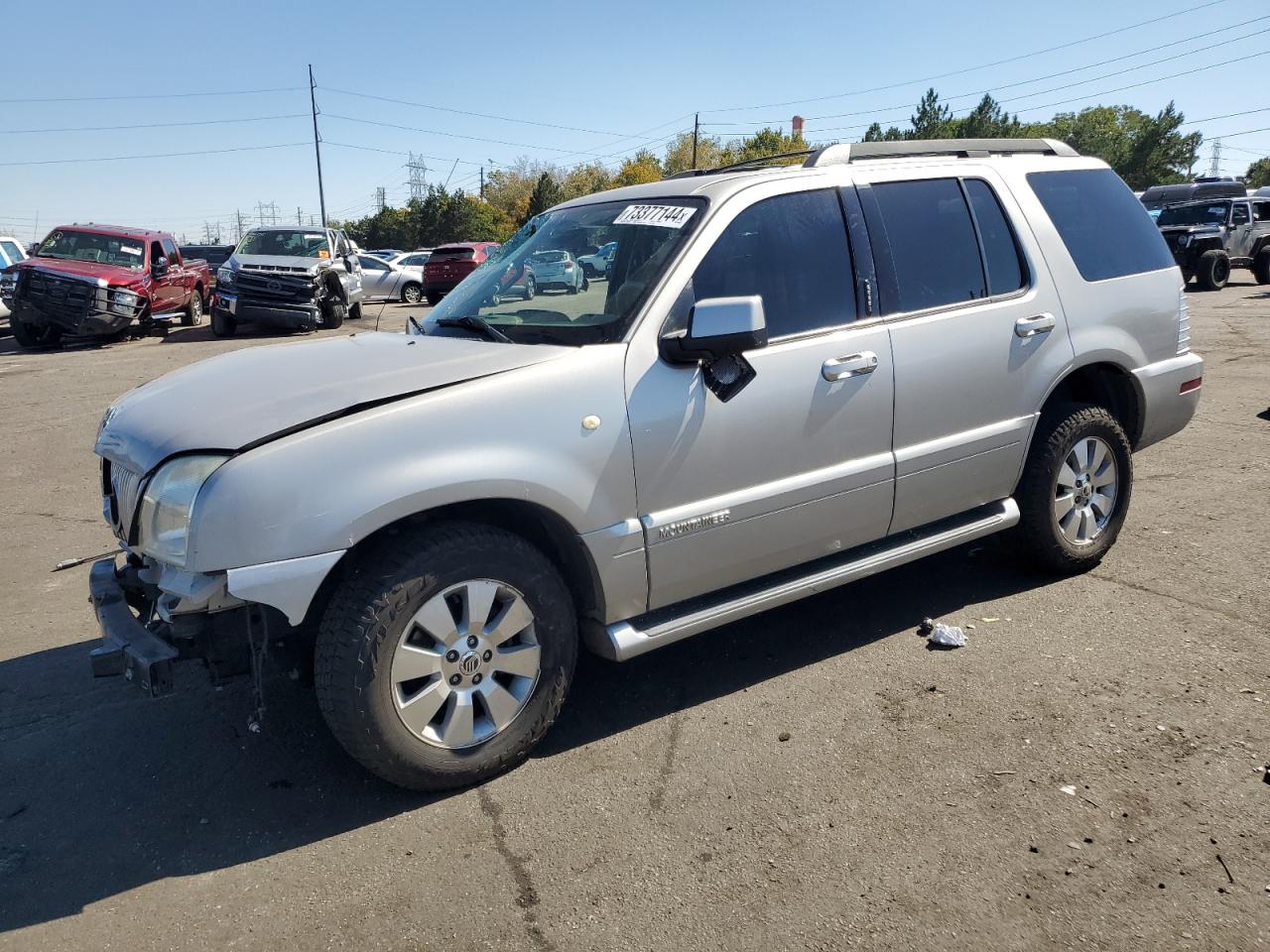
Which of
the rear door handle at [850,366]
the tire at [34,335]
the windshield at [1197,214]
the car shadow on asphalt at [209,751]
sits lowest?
the car shadow on asphalt at [209,751]

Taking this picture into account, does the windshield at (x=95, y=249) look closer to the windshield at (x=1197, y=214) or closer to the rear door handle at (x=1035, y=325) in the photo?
the rear door handle at (x=1035, y=325)

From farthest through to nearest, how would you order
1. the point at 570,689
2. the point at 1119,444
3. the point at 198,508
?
1. the point at 1119,444
2. the point at 570,689
3. the point at 198,508

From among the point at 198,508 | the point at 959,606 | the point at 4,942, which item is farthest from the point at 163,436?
the point at 959,606

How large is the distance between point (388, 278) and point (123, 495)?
1057 inches

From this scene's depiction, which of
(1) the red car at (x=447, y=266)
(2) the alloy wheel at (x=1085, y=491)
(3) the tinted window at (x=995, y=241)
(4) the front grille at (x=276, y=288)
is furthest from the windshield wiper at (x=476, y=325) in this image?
(1) the red car at (x=447, y=266)

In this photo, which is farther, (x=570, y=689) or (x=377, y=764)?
(x=570, y=689)

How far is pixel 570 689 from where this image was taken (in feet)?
12.9

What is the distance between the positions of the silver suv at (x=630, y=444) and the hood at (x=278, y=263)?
1471 cm

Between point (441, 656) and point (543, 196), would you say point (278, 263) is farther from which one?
point (543, 196)

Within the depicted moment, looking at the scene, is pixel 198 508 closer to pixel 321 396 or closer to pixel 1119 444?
pixel 321 396

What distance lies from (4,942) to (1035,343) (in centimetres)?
436

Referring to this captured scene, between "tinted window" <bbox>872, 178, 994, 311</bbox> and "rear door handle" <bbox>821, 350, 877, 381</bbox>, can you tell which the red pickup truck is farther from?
"rear door handle" <bbox>821, 350, 877, 381</bbox>

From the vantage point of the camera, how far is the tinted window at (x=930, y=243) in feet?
13.4

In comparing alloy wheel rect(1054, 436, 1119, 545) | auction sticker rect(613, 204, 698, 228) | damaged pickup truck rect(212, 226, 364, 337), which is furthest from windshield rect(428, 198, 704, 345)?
damaged pickup truck rect(212, 226, 364, 337)
